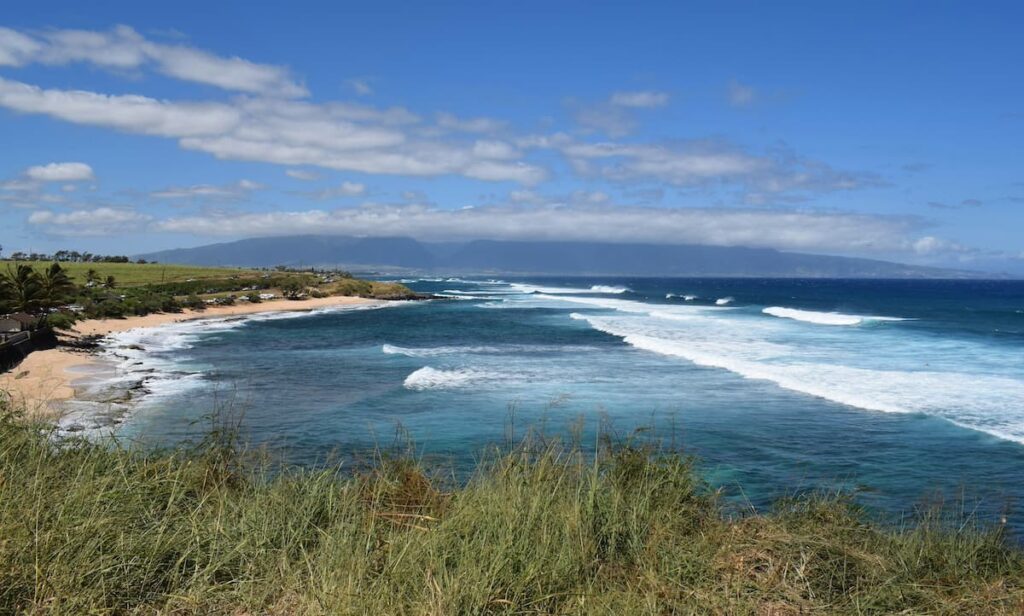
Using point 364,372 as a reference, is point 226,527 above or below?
above

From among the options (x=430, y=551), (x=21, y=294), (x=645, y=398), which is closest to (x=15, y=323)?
(x=21, y=294)

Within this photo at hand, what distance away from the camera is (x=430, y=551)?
4.95 m

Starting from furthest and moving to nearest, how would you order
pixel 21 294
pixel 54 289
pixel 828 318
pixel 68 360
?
1. pixel 828 318
2. pixel 54 289
3. pixel 21 294
4. pixel 68 360

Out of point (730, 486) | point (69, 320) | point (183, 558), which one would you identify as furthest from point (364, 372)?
point (183, 558)

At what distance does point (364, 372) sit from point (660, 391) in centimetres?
1223

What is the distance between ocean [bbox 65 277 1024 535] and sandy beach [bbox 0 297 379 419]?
1.01 meters

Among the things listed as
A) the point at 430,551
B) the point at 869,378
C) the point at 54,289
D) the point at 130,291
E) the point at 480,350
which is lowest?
the point at 480,350

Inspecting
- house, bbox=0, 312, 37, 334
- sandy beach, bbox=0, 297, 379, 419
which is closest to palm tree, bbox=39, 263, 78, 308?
sandy beach, bbox=0, 297, 379, 419

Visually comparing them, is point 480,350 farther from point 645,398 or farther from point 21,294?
point 21,294

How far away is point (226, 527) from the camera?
546cm

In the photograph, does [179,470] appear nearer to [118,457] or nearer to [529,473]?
[118,457]

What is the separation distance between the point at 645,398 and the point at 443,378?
8258 millimetres

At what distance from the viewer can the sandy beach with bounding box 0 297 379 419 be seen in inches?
454

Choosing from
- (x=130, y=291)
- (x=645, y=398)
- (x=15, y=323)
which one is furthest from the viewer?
(x=130, y=291)
